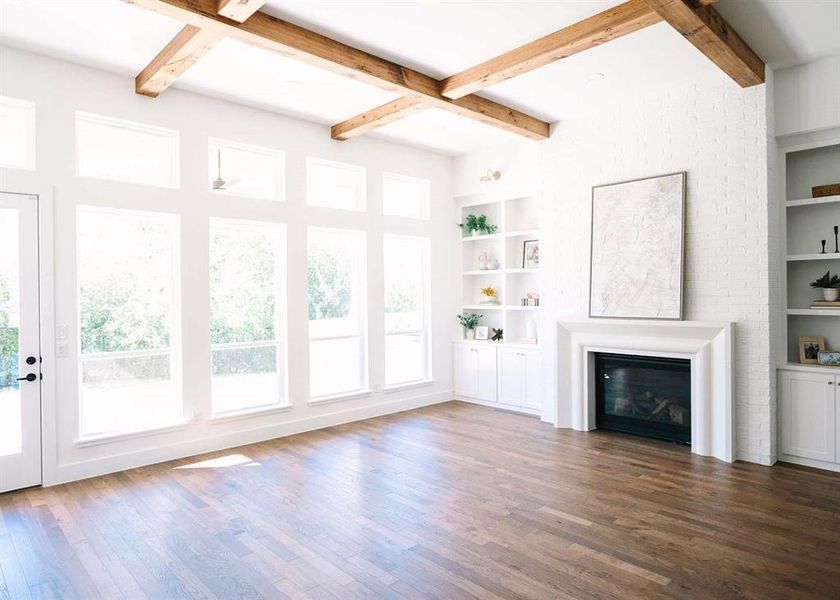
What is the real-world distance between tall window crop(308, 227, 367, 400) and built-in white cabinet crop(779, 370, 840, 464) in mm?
4155

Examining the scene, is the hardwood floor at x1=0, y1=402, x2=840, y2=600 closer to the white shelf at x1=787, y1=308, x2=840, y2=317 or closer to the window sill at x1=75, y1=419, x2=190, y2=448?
the window sill at x1=75, y1=419, x2=190, y2=448

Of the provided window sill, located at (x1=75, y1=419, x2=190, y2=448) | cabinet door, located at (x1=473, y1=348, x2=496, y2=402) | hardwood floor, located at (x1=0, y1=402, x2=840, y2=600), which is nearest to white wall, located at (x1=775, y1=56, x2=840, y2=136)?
hardwood floor, located at (x1=0, y1=402, x2=840, y2=600)

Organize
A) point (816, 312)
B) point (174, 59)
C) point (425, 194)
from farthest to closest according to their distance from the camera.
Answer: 1. point (425, 194)
2. point (816, 312)
3. point (174, 59)

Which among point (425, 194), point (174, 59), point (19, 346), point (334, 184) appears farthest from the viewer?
point (425, 194)

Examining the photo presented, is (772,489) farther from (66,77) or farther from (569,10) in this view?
(66,77)

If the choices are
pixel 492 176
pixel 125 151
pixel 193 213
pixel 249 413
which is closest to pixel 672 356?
pixel 492 176

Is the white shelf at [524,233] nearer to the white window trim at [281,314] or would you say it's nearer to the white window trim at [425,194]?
the white window trim at [425,194]

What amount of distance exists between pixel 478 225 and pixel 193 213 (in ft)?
11.8

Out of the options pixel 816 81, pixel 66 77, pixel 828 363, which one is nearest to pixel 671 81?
pixel 816 81

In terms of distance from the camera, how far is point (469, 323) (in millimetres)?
7164

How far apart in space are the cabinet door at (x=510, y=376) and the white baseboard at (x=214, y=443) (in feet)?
3.43

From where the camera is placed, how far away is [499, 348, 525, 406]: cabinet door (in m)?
6.50

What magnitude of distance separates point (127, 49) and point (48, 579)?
3.57m

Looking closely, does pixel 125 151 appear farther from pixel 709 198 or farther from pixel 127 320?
pixel 709 198
